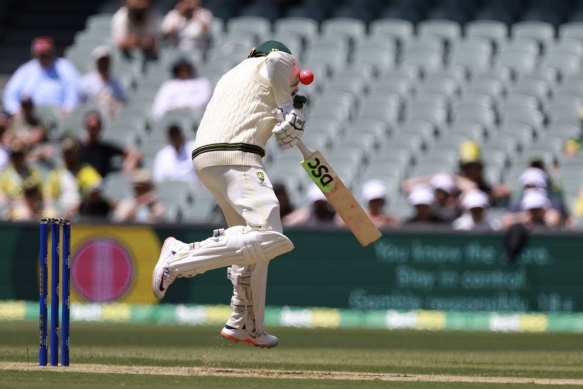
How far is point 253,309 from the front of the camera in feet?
23.9

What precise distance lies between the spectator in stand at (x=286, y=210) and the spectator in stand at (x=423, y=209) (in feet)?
3.42

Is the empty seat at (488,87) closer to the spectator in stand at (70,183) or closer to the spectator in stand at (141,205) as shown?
the spectator in stand at (141,205)

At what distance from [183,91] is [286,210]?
10.1ft

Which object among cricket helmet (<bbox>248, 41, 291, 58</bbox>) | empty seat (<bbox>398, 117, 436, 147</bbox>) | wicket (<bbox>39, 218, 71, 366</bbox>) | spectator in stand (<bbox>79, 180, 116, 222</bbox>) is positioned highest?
empty seat (<bbox>398, 117, 436, 147</bbox>)

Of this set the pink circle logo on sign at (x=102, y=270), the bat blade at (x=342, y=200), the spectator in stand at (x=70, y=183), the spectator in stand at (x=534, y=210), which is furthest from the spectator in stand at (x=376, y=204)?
the bat blade at (x=342, y=200)

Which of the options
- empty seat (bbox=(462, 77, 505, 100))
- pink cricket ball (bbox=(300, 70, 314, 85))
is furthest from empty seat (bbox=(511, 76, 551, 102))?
pink cricket ball (bbox=(300, 70, 314, 85))

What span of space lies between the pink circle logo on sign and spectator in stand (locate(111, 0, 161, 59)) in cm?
446

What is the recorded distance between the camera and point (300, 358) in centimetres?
758

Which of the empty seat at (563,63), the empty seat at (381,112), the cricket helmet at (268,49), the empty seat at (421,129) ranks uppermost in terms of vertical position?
the empty seat at (563,63)

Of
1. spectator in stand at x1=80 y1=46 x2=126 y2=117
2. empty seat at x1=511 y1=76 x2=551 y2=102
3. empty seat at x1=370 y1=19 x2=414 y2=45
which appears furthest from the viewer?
empty seat at x1=370 y1=19 x2=414 y2=45

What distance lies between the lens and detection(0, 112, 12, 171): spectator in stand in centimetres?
1292

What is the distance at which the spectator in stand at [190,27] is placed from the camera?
1475 centimetres

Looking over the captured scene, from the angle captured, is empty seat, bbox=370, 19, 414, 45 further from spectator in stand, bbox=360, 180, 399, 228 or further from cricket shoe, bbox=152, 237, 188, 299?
cricket shoe, bbox=152, 237, 188, 299

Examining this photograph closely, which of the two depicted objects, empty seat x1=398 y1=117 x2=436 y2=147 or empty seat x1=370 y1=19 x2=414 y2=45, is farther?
empty seat x1=370 y1=19 x2=414 y2=45
